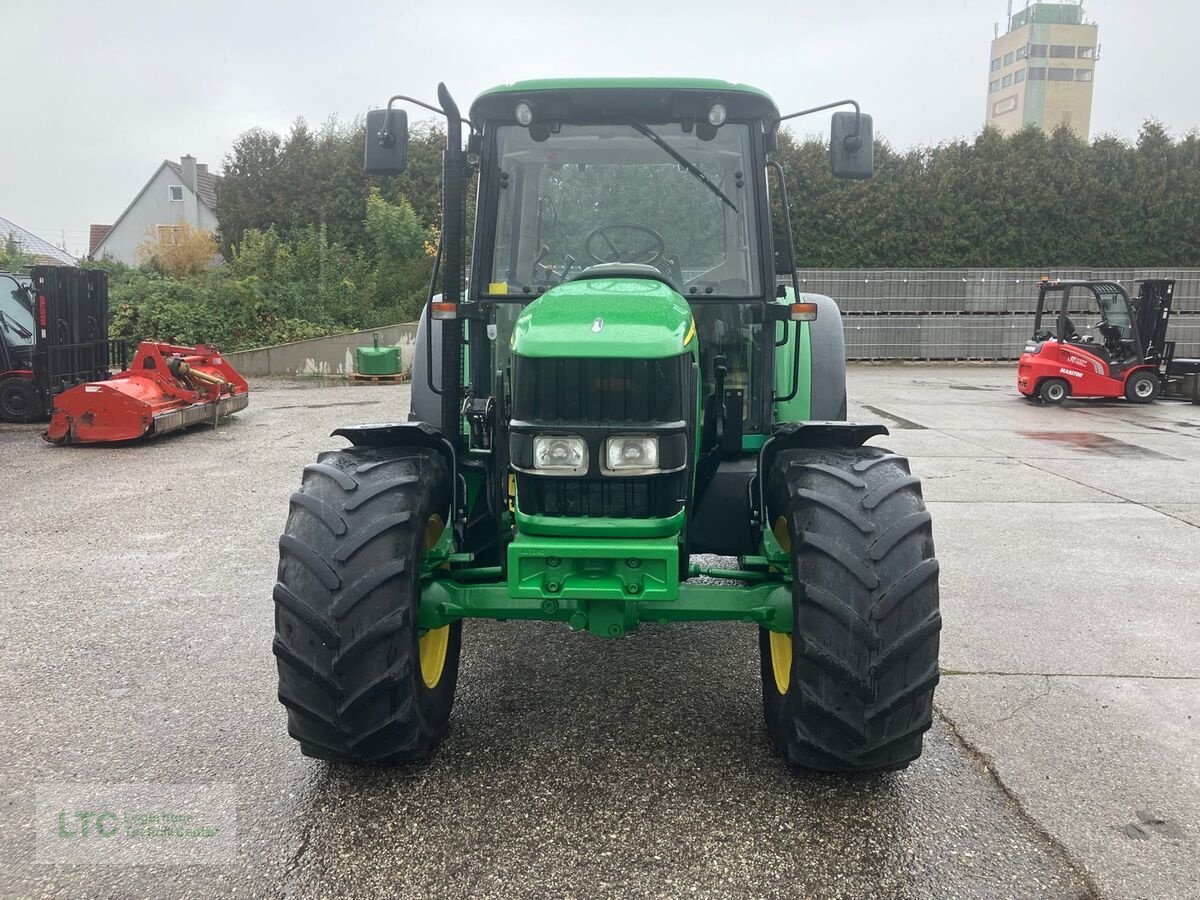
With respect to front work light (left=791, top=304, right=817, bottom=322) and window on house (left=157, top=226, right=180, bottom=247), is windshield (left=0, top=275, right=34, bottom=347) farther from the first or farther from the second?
window on house (left=157, top=226, right=180, bottom=247)

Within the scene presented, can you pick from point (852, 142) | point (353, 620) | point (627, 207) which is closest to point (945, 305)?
point (852, 142)

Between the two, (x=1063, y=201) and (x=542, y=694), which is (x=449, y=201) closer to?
(x=542, y=694)

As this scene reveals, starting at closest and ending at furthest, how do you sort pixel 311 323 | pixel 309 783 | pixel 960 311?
pixel 309 783 < pixel 311 323 < pixel 960 311

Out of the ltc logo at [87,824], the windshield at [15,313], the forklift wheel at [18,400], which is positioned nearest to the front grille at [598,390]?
the ltc logo at [87,824]

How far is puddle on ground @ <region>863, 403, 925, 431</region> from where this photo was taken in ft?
37.7

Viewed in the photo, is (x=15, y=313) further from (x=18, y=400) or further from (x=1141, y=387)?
(x=1141, y=387)

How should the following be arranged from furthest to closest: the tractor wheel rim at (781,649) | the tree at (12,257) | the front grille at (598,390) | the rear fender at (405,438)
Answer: the tree at (12,257) → the rear fender at (405,438) → the tractor wheel rim at (781,649) → the front grille at (598,390)

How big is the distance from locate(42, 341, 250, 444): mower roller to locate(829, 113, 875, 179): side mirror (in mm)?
8268

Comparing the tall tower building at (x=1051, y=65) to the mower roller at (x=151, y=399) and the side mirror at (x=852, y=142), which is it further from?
the side mirror at (x=852, y=142)

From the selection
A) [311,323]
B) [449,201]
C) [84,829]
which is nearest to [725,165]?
[449,201]

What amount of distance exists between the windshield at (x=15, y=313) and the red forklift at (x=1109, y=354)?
557 inches

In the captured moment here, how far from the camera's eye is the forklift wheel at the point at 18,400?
11.4 meters

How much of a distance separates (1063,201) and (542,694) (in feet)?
→ 78.2

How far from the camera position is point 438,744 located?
3.17 metres
